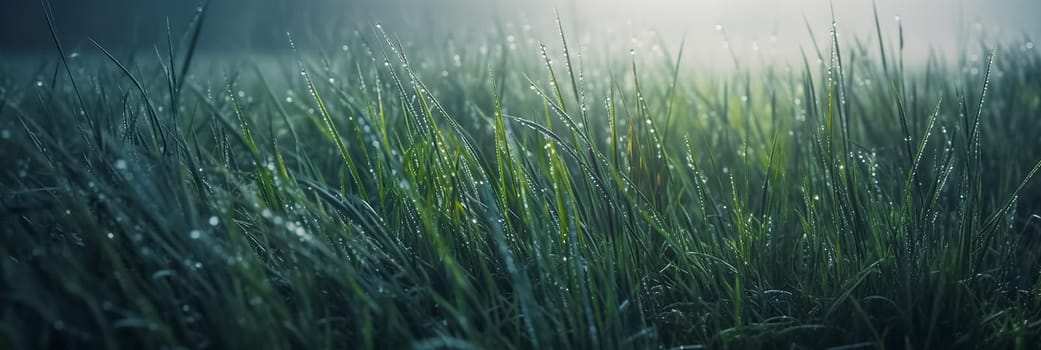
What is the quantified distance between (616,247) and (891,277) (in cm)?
31

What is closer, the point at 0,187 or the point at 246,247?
the point at 246,247

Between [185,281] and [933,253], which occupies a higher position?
[185,281]

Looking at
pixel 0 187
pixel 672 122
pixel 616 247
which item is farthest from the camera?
pixel 672 122

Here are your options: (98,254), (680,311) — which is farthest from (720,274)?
(98,254)

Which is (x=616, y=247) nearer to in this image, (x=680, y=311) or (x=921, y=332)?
(x=680, y=311)

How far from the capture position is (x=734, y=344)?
2.47ft

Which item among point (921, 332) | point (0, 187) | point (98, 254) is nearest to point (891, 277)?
point (921, 332)

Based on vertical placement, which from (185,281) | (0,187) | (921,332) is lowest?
(921,332)

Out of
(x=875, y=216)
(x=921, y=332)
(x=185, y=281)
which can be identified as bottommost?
(x=921, y=332)

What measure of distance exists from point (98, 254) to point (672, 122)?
111 cm

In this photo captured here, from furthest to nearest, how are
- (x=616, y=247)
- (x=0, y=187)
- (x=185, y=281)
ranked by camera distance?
1. (x=0, y=187)
2. (x=616, y=247)
3. (x=185, y=281)

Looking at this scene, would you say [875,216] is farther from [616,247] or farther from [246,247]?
[246,247]

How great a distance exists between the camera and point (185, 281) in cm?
68

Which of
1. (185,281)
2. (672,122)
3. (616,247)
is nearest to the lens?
(185,281)
